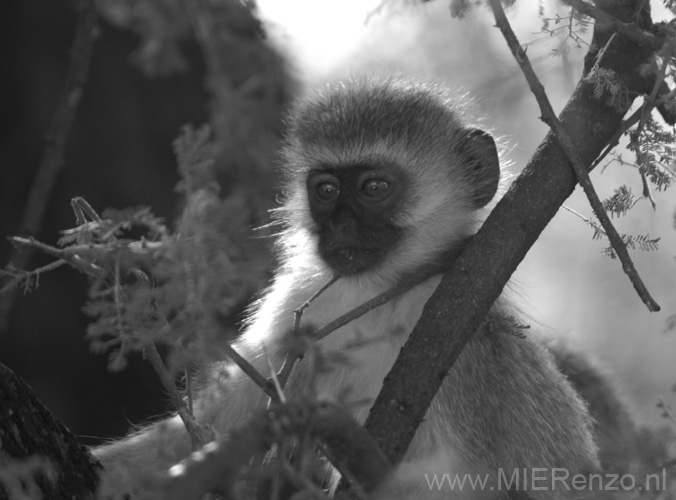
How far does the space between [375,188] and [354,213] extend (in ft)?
0.74

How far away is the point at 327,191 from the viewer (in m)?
4.66

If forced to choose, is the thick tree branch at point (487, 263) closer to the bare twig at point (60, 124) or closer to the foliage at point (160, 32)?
the bare twig at point (60, 124)

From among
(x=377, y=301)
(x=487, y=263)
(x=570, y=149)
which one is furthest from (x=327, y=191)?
(x=570, y=149)

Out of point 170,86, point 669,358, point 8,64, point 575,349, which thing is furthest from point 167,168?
point 669,358

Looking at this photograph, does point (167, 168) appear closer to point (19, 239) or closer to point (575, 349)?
point (575, 349)

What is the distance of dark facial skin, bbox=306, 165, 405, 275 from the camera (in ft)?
14.1

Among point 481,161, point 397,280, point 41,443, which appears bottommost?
point 41,443

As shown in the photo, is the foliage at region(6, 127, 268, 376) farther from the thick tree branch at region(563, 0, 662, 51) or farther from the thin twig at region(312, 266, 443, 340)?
the thick tree branch at region(563, 0, 662, 51)

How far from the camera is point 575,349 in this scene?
712 centimetres

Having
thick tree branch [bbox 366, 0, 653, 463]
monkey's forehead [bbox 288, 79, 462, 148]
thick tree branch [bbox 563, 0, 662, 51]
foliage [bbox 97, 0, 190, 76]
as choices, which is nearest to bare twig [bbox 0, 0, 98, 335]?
foliage [bbox 97, 0, 190, 76]

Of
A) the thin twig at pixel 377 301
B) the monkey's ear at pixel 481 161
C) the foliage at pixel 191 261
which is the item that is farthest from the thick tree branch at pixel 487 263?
the monkey's ear at pixel 481 161

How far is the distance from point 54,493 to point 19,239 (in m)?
0.79

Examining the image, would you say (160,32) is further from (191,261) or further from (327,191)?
(327,191)

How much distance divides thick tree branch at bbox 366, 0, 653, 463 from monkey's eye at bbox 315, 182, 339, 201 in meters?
1.34
